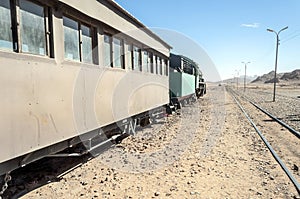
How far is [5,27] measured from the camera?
2.85m

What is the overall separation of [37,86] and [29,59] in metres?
0.35

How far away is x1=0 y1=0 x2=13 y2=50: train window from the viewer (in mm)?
2793

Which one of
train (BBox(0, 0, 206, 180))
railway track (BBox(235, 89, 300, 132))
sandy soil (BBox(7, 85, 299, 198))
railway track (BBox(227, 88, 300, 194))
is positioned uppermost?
train (BBox(0, 0, 206, 180))

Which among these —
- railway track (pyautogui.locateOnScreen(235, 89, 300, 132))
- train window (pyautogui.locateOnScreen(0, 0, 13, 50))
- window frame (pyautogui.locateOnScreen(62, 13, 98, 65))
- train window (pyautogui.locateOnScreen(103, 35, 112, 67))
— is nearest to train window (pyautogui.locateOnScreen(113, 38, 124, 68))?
train window (pyautogui.locateOnScreen(103, 35, 112, 67))

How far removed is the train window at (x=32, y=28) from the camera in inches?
122

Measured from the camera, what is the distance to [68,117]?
12.3ft

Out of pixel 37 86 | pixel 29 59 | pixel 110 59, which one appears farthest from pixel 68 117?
pixel 110 59

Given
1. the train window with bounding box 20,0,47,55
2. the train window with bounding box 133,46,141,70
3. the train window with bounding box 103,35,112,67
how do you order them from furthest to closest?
the train window with bounding box 133,46,141,70
the train window with bounding box 103,35,112,67
the train window with bounding box 20,0,47,55

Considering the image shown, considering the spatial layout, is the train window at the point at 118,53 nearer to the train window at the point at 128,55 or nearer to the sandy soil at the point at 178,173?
the train window at the point at 128,55

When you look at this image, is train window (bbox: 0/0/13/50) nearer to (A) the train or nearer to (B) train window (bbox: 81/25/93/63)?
(A) the train

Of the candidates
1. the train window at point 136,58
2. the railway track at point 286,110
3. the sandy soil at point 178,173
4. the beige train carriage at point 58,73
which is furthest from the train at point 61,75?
the railway track at point 286,110

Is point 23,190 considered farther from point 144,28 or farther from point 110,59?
point 144,28

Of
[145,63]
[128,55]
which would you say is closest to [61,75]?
[128,55]

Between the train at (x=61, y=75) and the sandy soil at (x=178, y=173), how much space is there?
2.09 feet
